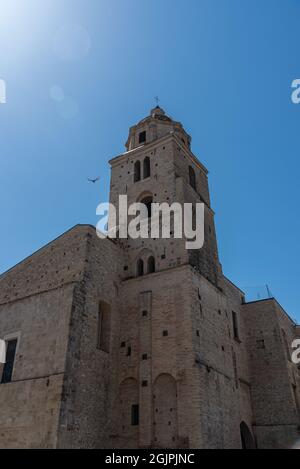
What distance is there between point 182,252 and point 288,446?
35.5 feet

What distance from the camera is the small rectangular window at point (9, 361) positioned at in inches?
609

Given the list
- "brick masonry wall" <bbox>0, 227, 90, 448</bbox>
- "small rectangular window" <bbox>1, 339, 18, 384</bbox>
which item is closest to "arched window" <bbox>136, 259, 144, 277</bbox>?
"brick masonry wall" <bbox>0, 227, 90, 448</bbox>

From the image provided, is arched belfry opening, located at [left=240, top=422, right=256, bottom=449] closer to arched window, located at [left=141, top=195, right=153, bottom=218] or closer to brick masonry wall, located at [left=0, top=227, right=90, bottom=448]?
brick masonry wall, located at [left=0, top=227, right=90, bottom=448]

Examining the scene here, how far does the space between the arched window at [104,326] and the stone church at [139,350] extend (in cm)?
5

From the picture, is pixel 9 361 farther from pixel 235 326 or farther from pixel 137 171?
pixel 137 171

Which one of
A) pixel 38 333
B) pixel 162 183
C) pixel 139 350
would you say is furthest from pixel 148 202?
pixel 38 333

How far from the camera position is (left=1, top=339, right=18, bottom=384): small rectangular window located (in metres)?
15.5

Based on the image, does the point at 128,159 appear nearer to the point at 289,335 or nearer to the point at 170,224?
the point at 170,224

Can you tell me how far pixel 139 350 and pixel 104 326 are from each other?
1.97 meters

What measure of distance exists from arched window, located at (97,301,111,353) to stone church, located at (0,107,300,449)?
1.9 inches

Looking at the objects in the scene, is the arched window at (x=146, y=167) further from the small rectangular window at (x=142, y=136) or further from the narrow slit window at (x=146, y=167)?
the small rectangular window at (x=142, y=136)

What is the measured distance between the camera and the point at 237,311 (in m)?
22.9

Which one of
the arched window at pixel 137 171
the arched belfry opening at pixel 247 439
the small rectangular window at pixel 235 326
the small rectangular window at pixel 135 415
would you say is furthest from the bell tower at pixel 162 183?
the arched belfry opening at pixel 247 439

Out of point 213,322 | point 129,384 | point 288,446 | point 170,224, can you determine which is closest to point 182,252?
point 170,224
